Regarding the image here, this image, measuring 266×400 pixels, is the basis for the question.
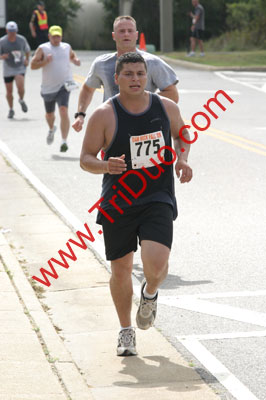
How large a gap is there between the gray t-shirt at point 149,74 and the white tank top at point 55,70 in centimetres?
784

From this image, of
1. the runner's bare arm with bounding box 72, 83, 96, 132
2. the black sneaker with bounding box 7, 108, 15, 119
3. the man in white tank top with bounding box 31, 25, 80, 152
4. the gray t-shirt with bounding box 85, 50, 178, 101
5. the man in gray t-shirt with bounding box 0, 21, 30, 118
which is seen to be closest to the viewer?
the gray t-shirt with bounding box 85, 50, 178, 101

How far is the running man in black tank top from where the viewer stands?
6191 mm

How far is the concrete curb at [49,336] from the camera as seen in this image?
5570 millimetres

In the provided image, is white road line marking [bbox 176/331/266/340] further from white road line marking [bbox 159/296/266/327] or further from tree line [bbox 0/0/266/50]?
tree line [bbox 0/0/266/50]

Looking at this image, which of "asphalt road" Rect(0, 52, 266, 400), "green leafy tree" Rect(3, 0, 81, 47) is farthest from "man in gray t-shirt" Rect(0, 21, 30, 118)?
"green leafy tree" Rect(3, 0, 81, 47)

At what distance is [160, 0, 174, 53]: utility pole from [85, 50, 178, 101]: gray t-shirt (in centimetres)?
3081

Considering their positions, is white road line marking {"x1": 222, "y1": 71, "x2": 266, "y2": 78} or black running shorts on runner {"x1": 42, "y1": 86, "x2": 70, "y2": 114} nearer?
black running shorts on runner {"x1": 42, "y1": 86, "x2": 70, "y2": 114}

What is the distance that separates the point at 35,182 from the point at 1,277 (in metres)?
5.30

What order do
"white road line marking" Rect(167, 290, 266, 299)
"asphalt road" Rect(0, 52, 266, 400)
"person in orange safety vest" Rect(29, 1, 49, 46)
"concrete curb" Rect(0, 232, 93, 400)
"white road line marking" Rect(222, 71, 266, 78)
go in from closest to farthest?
1. "concrete curb" Rect(0, 232, 93, 400)
2. "asphalt road" Rect(0, 52, 266, 400)
3. "white road line marking" Rect(167, 290, 266, 299)
4. "white road line marking" Rect(222, 71, 266, 78)
5. "person in orange safety vest" Rect(29, 1, 49, 46)

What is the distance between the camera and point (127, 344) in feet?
20.6

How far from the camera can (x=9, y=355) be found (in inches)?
238

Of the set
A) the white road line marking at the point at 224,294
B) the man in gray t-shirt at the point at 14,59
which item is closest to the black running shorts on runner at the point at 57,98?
the man in gray t-shirt at the point at 14,59

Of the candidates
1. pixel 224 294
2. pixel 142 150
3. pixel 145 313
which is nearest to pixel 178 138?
pixel 142 150

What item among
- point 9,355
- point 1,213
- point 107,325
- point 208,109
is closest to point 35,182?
point 1,213
